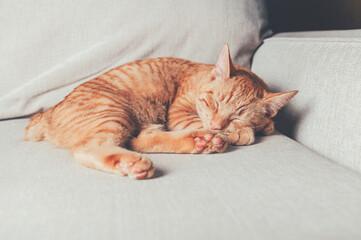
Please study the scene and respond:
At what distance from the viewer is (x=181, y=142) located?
50.6 inches

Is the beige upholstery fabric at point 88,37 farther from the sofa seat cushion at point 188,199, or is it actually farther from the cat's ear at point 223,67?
the sofa seat cushion at point 188,199

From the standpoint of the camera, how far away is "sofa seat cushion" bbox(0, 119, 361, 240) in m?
0.78

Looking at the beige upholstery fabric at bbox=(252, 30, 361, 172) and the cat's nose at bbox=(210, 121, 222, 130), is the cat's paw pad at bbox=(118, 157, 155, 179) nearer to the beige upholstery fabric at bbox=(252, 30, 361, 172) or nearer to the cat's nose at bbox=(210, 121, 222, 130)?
the cat's nose at bbox=(210, 121, 222, 130)

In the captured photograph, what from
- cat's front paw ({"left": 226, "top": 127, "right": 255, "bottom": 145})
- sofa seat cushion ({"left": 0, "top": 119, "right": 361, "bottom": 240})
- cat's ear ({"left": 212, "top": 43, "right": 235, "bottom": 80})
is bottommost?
cat's front paw ({"left": 226, "top": 127, "right": 255, "bottom": 145})

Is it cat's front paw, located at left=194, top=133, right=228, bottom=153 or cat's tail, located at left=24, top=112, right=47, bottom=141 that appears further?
cat's tail, located at left=24, top=112, right=47, bottom=141

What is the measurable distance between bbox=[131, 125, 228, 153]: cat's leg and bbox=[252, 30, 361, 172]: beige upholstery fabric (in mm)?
396

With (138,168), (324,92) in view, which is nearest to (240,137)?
(324,92)

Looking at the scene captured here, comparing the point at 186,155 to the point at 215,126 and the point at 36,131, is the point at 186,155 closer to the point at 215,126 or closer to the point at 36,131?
the point at 215,126

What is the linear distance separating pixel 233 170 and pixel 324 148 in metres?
0.44

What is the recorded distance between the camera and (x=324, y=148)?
1.30 m

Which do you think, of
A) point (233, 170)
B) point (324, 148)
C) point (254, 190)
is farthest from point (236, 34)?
point (254, 190)

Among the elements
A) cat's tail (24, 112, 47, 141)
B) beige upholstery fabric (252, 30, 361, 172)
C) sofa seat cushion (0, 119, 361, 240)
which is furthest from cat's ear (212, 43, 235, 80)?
cat's tail (24, 112, 47, 141)

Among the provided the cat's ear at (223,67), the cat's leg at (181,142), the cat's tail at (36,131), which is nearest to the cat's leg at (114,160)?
the cat's leg at (181,142)

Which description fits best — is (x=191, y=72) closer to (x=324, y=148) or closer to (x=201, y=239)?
(x=324, y=148)
